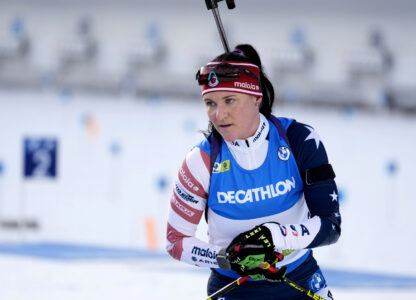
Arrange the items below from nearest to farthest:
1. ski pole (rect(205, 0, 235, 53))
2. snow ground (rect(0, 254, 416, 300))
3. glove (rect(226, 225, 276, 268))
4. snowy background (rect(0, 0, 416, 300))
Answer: glove (rect(226, 225, 276, 268)), ski pole (rect(205, 0, 235, 53)), snow ground (rect(0, 254, 416, 300)), snowy background (rect(0, 0, 416, 300))

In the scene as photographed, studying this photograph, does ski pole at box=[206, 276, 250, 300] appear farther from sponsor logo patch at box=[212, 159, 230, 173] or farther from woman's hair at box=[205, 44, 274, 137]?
woman's hair at box=[205, 44, 274, 137]

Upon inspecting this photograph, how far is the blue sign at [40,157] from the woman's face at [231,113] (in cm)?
417

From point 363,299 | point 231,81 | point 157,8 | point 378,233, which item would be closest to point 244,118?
point 231,81

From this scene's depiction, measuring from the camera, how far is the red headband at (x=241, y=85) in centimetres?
214

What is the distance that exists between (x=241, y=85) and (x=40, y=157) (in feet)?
14.1

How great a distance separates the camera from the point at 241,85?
2154 millimetres

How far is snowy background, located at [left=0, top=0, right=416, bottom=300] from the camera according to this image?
505 cm

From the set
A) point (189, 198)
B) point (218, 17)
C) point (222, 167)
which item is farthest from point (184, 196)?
point (218, 17)

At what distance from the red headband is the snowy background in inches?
91.0

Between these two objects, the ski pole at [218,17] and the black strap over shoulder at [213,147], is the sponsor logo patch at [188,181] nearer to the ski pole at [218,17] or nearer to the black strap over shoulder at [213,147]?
the black strap over shoulder at [213,147]

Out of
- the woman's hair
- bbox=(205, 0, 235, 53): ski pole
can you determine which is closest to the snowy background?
the woman's hair

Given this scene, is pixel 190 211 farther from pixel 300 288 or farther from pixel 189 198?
pixel 300 288

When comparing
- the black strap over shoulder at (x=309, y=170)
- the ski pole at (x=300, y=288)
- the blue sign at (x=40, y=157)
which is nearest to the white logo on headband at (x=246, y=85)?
the black strap over shoulder at (x=309, y=170)

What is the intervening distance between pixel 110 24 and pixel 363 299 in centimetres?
1120
